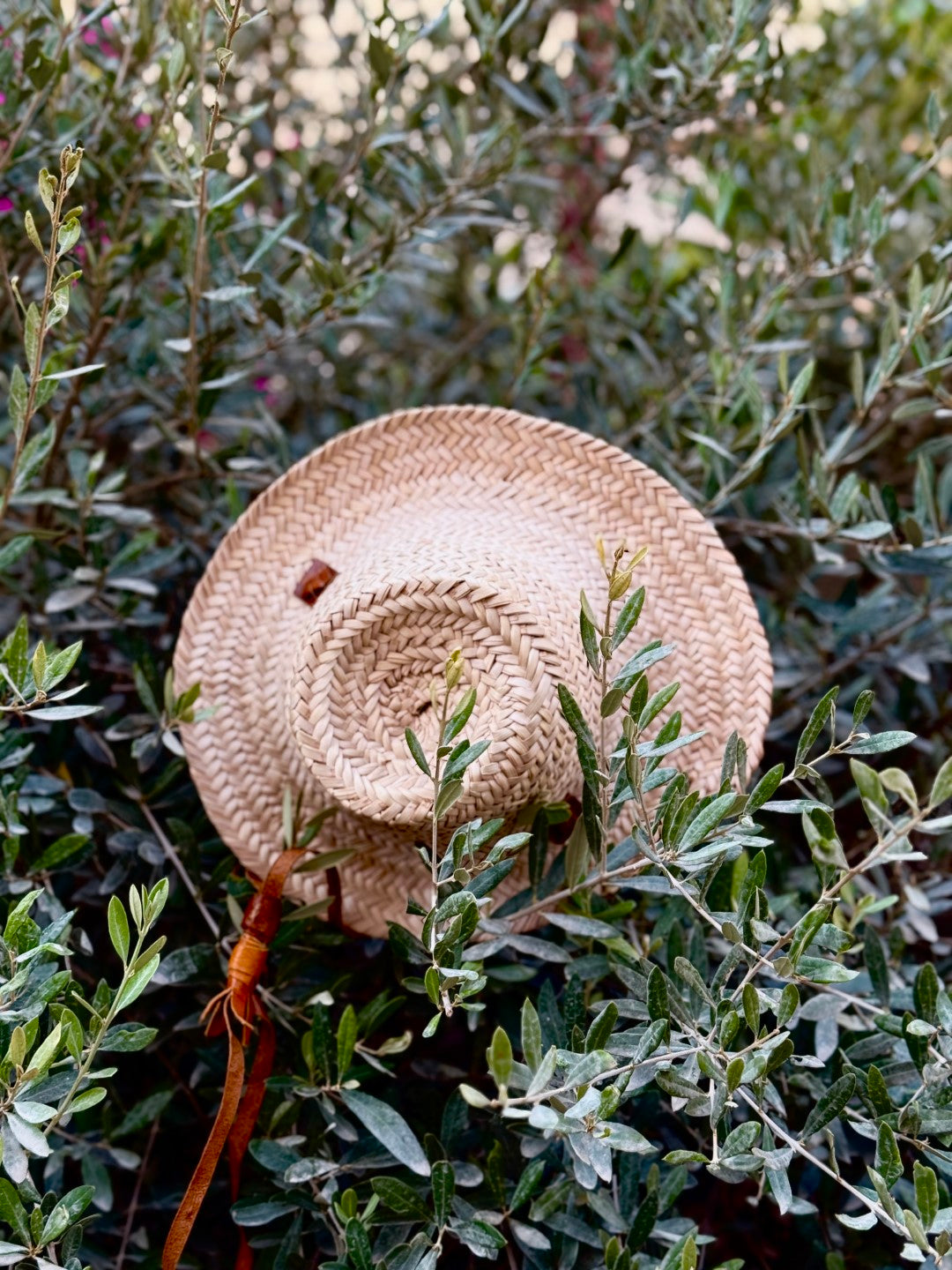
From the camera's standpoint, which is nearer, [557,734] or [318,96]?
[557,734]

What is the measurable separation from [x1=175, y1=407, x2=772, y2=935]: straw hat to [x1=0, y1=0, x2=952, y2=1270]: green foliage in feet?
0.12

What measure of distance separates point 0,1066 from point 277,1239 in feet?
1.31

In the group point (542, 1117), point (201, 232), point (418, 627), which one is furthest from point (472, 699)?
point (201, 232)

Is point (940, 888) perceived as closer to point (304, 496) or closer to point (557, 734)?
point (557, 734)

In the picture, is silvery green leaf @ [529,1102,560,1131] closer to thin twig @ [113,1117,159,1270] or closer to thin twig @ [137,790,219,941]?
thin twig @ [137,790,219,941]

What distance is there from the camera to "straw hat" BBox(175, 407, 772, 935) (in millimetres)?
938

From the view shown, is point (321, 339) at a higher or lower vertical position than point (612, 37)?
lower

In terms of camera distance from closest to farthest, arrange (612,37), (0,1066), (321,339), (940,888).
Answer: (0,1066)
(940,888)
(612,37)
(321,339)

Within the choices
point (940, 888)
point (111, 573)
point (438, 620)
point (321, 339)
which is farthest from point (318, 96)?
point (940, 888)

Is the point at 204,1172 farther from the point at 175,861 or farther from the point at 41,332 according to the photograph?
the point at 41,332

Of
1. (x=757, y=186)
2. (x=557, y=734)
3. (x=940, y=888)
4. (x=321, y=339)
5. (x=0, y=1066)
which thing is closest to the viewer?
(x=0, y=1066)

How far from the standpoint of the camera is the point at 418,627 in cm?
97

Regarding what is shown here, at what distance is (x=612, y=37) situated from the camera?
1.55 meters

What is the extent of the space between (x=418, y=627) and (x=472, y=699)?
0.58 ft
